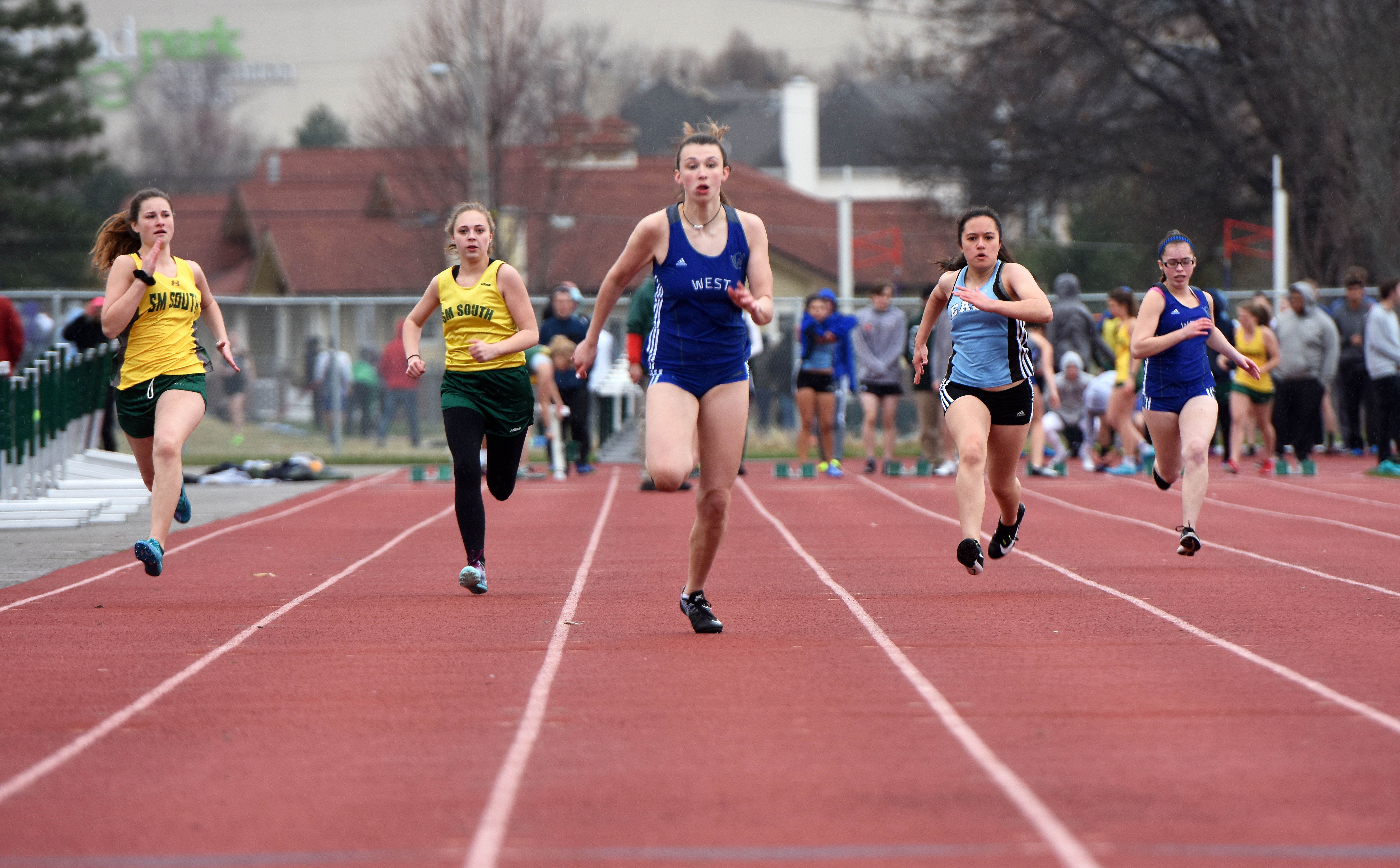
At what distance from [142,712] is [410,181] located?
104 feet

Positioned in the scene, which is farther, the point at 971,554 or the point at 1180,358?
the point at 1180,358

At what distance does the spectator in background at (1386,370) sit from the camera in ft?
52.6

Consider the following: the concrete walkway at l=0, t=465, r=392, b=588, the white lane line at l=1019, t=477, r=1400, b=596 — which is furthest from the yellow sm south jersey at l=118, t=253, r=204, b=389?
the white lane line at l=1019, t=477, r=1400, b=596

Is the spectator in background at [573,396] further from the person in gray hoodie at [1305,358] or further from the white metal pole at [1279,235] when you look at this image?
the white metal pole at [1279,235]

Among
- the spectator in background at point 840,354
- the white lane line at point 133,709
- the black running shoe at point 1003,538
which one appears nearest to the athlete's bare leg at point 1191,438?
the black running shoe at point 1003,538

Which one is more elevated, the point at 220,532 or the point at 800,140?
the point at 800,140

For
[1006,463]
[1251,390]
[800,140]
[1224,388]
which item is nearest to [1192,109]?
[1224,388]

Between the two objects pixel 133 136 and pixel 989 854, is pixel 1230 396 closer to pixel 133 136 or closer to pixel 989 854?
pixel 989 854

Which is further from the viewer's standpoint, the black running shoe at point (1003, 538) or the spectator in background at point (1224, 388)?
the spectator in background at point (1224, 388)

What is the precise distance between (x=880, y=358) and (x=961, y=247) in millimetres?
9005

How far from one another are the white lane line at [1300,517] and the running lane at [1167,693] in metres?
2.09

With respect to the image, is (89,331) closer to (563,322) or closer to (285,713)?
(563,322)

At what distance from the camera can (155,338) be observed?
26.9ft

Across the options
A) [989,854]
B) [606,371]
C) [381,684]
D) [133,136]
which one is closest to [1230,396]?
[606,371]
